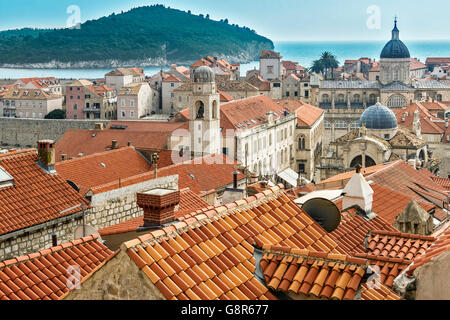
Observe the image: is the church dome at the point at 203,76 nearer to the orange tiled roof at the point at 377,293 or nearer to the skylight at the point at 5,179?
the skylight at the point at 5,179

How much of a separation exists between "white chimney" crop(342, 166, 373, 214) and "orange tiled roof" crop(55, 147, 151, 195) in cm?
1520

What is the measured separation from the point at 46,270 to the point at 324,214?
3723mm

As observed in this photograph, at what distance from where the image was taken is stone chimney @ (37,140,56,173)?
14.6m

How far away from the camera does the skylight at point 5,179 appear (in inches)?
541

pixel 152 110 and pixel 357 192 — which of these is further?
pixel 152 110

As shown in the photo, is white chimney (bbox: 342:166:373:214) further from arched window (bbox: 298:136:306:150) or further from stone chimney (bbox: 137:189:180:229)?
arched window (bbox: 298:136:306:150)

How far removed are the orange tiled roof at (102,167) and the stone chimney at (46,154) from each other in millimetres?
11744

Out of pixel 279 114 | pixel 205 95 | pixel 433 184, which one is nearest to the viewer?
pixel 433 184

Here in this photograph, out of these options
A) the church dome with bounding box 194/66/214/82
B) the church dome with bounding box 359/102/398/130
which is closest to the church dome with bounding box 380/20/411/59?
the church dome with bounding box 359/102/398/130

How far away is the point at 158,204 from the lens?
29.5ft

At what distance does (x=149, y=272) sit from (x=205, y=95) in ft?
131

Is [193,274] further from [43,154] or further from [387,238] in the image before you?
[43,154]

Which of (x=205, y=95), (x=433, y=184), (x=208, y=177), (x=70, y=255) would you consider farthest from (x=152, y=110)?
(x=70, y=255)

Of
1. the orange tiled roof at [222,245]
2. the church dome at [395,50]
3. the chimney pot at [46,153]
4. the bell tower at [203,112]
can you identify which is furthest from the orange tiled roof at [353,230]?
the church dome at [395,50]
